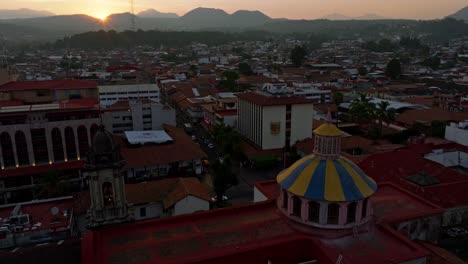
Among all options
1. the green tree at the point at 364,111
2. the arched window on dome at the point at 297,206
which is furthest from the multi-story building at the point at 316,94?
the arched window on dome at the point at 297,206

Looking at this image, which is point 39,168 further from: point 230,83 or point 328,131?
point 230,83

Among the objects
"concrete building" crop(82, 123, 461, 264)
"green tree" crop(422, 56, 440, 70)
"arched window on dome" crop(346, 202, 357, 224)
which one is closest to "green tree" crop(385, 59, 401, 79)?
"green tree" crop(422, 56, 440, 70)

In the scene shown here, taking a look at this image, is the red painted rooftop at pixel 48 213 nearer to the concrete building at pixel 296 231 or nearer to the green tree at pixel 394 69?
the concrete building at pixel 296 231

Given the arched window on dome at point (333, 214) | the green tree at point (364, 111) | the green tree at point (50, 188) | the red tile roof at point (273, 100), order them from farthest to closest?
the green tree at point (364, 111) < the red tile roof at point (273, 100) < the green tree at point (50, 188) < the arched window on dome at point (333, 214)

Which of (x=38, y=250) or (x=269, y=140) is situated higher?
(x=38, y=250)

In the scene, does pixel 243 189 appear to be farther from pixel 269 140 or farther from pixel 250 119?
pixel 250 119

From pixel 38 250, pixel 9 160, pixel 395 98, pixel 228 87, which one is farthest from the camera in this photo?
pixel 228 87

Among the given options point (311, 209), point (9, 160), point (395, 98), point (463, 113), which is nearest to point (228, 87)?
point (395, 98)
